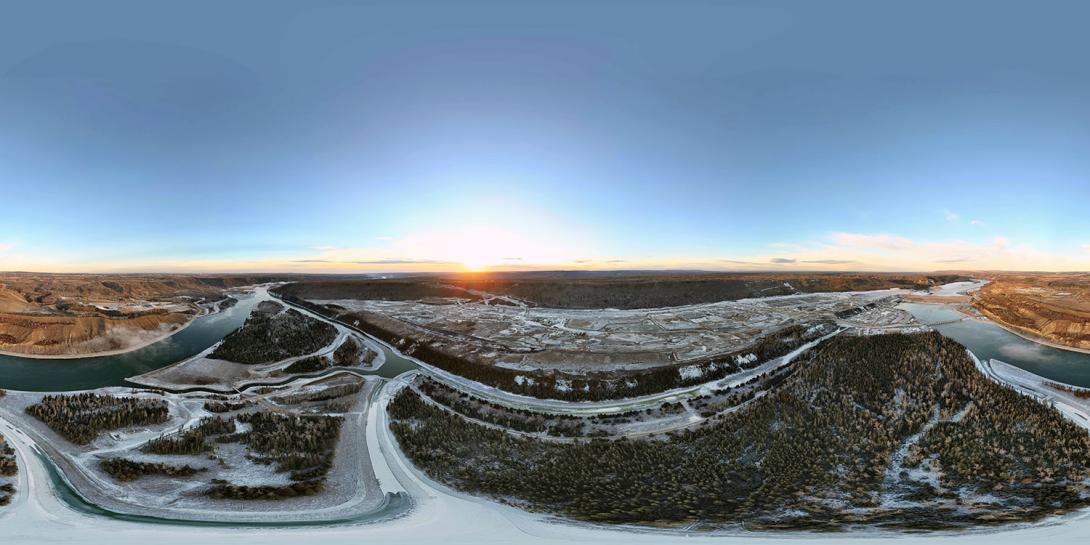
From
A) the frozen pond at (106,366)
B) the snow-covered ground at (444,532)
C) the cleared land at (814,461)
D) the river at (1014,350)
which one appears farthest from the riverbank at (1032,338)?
the frozen pond at (106,366)

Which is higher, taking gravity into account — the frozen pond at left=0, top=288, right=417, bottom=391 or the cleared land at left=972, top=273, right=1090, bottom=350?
the cleared land at left=972, top=273, right=1090, bottom=350

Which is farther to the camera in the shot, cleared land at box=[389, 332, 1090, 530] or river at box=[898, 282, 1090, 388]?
river at box=[898, 282, 1090, 388]

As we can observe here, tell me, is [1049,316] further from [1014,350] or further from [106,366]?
[106,366]

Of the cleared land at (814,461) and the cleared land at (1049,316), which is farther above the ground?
the cleared land at (1049,316)

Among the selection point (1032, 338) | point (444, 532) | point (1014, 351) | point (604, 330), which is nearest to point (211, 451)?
point (444, 532)

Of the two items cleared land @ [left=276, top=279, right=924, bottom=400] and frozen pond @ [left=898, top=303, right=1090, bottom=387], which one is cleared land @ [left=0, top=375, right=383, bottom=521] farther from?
frozen pond @ [left=898, top=303, right=1090, bottom=387]

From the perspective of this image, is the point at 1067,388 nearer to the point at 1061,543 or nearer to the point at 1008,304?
Answer: the point at 1061,543

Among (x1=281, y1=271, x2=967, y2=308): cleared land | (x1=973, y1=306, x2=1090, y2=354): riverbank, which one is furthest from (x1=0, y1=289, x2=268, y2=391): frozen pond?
(x1=973, y1=306, x2=1090, y2=354): riverbank

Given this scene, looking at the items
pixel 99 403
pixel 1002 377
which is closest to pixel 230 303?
pixel 99 403

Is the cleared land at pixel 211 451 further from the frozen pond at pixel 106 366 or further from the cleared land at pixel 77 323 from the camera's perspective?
the cleared land at pixel 77 323
